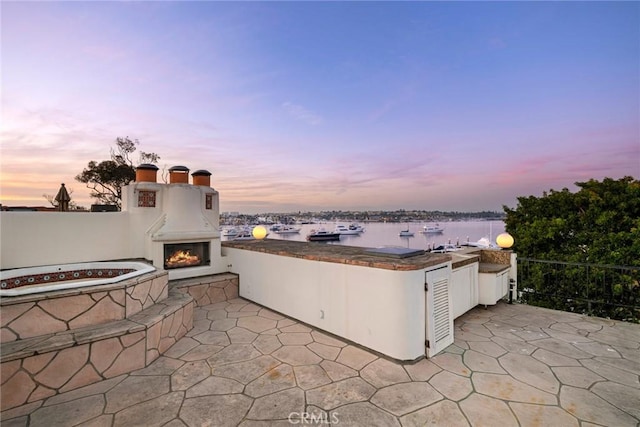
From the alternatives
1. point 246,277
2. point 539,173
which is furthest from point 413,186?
point 246,277

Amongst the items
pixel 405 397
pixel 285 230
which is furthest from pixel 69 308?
pixel 285 230

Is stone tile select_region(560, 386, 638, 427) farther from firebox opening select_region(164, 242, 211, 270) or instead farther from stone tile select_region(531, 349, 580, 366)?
firebox opening select_region(164, 242, 211, 270)

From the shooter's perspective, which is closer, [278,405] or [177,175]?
[278,405]

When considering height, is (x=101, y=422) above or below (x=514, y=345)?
above

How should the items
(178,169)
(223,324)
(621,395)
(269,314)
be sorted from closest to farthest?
(621,395), (223,324), (269,314), (178,169)

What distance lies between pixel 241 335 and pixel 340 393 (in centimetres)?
207

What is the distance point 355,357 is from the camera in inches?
128

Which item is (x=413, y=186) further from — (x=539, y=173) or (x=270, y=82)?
(x=270, y=82)

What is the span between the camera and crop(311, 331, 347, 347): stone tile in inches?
142

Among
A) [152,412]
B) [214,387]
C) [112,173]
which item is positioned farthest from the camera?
[112,173]

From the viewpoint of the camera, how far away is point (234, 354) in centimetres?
337

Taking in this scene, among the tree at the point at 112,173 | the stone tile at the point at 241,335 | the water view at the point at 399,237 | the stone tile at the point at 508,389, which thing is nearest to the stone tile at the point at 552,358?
the stone tile at the point at 508,389

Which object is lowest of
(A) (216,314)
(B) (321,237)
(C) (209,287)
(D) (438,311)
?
(B) (321,237)

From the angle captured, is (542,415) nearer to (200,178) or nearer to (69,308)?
(69,308)
